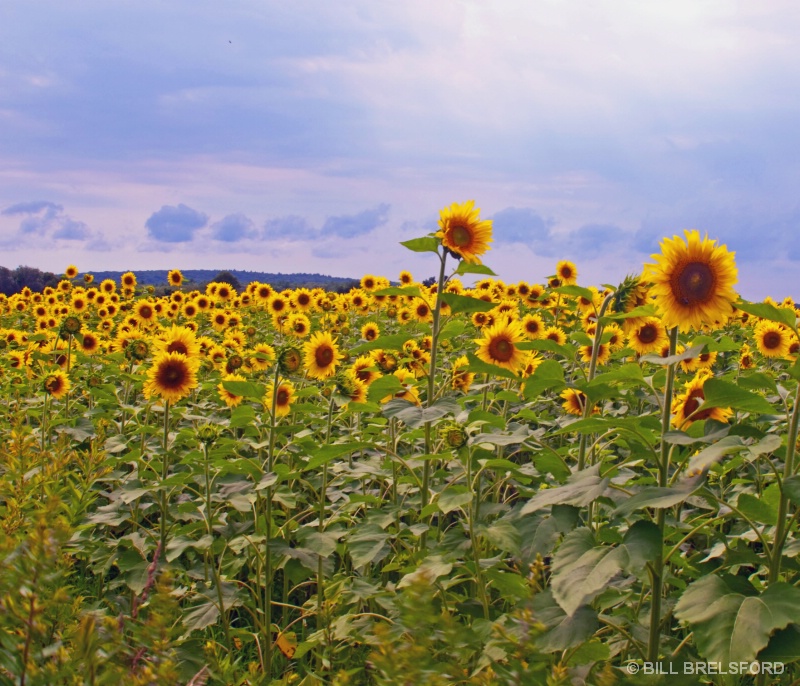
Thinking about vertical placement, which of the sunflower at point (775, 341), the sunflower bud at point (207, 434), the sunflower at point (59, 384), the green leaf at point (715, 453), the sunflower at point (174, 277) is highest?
the sunflower at point (174, 277)

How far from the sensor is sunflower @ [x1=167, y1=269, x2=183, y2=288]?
17694 mm

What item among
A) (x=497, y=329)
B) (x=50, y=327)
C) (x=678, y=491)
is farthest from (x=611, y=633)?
(x=50, y=327)

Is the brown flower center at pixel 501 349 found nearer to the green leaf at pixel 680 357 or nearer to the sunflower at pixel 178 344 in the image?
the sunflower at pixel 178 344

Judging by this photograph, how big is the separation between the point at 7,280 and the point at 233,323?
2467 cm

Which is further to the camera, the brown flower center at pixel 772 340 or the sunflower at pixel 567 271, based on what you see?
the sunflower at pixel 567 271

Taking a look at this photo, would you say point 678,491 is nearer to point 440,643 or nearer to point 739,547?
point 739,547

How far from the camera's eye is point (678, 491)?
2.19 m

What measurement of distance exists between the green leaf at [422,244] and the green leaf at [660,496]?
6.14 ft

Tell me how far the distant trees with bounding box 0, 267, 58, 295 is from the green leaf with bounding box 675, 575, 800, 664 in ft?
105

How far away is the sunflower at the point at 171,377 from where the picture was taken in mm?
5191

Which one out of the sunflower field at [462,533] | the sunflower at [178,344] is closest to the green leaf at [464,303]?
the sunflower field at [462,533]

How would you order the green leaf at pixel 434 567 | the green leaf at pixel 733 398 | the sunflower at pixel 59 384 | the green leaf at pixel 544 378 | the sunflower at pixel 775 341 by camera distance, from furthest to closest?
the sunflower at pixel 775 341 → the sunflower at pixel 59 384 → the green leaf at pixel 544 378 → the green leaf at pixel 434 567 → the green leaf at pixel 733 398

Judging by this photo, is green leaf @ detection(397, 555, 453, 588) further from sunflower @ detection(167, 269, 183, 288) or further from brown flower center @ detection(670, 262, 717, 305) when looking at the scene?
sunflower @ detection(167, 269, 183, 288)

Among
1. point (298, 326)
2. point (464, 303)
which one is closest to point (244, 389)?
point (464, 303)
